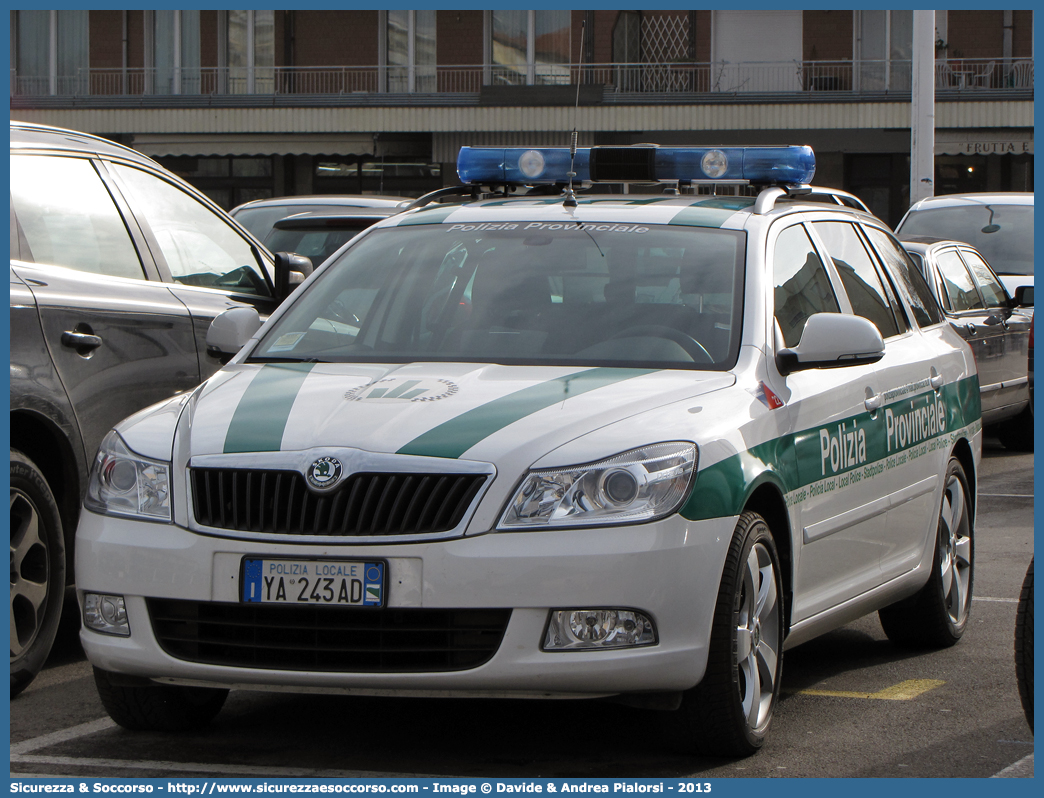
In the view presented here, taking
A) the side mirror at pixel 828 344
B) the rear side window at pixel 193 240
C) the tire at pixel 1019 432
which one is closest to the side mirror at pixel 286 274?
the rear side window at pixel 193 240

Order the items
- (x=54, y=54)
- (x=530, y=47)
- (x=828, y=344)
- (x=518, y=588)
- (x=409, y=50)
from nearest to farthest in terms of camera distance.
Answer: (x=518, y=588) < (x=828, y=344) < (x=530, y=47) < (x=409, y=50) < (x=54, y=54)

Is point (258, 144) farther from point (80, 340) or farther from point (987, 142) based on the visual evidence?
point (80, 340)

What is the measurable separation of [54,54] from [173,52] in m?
2.78

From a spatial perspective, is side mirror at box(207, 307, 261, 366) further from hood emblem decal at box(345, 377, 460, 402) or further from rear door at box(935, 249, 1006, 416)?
rear door at box(935, 249, 1006, 416)

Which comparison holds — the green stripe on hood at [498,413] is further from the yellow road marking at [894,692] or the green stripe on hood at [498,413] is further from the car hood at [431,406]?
the yellow road marking at [894,692]

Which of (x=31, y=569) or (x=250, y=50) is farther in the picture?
(x=250, y=50)

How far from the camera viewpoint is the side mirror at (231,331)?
520 centimetres

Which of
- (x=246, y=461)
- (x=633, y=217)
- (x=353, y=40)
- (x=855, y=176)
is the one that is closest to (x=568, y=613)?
(x=246, y=461)

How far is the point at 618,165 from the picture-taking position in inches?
239

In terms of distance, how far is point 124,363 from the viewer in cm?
568

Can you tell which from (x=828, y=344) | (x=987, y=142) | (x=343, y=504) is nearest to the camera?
(x=343, y=504)

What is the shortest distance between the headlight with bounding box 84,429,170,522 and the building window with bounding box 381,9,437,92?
29970mm

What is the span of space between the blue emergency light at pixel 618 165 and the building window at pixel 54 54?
3061 centimetres

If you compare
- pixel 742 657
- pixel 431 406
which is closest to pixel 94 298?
pixel 431 406
